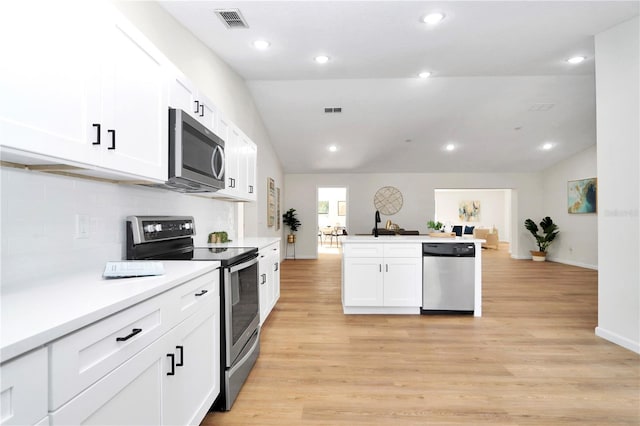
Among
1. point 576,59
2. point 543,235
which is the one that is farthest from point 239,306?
point 543,235

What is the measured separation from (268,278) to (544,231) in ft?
26.7

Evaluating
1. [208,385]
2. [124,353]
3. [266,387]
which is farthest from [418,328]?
[124,353]

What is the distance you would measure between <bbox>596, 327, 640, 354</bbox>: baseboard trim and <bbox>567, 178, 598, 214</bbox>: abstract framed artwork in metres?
5.58

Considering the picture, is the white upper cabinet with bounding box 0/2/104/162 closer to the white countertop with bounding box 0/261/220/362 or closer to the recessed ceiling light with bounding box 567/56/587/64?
the white countertop with bounding box 0/261/220/362

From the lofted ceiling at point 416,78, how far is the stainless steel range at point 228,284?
180 centimetres

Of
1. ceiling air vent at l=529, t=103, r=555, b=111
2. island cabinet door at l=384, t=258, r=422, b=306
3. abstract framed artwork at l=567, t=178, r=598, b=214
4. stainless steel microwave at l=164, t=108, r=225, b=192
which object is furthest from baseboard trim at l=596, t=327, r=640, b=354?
abstract framed artwork at l=567, t=178, r=598, b=214

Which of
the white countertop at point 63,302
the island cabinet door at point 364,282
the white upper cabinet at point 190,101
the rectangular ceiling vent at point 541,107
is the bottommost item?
the island cabinet door at point 364,282

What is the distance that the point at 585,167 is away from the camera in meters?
7.87

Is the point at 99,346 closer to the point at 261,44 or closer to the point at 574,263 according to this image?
the point at 261,44

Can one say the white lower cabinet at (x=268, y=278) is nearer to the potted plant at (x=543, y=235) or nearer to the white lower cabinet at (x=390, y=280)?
the white lower cabinet at (x=390, y=280)

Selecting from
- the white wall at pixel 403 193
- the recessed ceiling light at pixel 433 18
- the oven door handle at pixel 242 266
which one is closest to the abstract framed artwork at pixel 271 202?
the white wall at pixel 403 193

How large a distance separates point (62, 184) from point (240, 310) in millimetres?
1199

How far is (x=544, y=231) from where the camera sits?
876 cm

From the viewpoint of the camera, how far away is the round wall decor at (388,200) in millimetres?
9516
